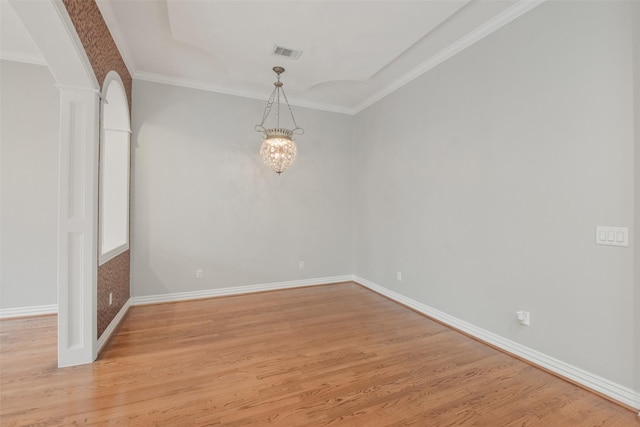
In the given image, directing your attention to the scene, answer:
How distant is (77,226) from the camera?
2.23 m

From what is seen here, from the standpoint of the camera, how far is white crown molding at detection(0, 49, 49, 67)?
309 cm

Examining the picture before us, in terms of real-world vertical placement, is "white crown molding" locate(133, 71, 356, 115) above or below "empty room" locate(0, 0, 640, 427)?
above

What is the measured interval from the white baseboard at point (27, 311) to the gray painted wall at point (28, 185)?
0.16ft

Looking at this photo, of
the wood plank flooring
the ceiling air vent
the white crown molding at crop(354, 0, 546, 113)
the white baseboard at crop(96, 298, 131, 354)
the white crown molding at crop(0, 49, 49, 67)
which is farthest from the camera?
the white crown molding at crop(0, 49, 49, 67)

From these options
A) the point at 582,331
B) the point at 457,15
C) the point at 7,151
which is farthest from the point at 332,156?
the point at 7,151

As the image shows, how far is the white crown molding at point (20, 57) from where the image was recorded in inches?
122

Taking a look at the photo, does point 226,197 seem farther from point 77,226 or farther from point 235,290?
point 77,226

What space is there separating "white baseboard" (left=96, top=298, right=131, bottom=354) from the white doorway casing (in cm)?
22

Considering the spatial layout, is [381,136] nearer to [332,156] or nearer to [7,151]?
[332,156]

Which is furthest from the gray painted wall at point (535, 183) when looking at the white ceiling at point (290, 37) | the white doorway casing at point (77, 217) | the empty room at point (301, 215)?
the white doorway casing at point (77, 217)

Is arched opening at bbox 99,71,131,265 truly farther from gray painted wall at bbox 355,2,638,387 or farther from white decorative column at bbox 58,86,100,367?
gray painted wall at bbox 355,2,638,387

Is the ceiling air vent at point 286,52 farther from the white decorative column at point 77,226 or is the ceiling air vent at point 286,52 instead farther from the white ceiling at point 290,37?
the white decorative column at point 77,226

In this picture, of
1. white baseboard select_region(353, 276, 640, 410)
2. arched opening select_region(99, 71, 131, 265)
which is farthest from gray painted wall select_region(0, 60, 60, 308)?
white baseboard select_region(353, 276, 640, 410)

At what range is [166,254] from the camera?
12.3 ft
